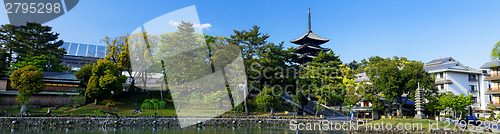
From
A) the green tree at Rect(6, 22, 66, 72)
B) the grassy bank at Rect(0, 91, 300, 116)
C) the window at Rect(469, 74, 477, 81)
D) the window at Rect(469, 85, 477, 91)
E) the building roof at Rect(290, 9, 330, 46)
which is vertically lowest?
the grassy bank at Rect(0, 91, 300, 116)

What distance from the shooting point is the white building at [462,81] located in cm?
4959

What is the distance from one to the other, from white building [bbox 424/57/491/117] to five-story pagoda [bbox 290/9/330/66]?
21.6 metres

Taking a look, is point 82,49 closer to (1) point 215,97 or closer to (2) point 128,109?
(2) point 128,109

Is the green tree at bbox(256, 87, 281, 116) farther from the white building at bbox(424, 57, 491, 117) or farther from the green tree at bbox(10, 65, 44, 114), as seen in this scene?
the white building at bbox(424, 57, 491, 117)

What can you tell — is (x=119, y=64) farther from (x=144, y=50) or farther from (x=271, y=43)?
(x=271, y=43)

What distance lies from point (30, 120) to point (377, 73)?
37.6 m

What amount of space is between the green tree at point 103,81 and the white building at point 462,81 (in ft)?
156

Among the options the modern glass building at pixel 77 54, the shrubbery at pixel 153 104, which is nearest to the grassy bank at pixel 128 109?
the shrubbery at pixel 153 104

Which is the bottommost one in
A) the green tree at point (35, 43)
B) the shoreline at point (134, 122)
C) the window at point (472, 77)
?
the shoreline at point (134, 122)

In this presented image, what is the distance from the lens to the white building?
49.6m

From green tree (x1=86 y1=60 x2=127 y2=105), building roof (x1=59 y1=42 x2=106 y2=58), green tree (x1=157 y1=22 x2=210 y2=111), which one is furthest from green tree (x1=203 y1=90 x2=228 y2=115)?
building roof (x1=59 y1=42 x2=106 y2=58)

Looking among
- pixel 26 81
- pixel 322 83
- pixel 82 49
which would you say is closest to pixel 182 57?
pixel 26 81

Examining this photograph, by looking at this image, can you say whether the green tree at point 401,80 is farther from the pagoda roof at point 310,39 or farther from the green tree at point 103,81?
the green tree at point 103,81

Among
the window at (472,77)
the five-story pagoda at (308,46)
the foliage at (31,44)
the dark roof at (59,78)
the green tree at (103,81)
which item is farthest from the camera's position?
the five-story pagoda at (308,46)
